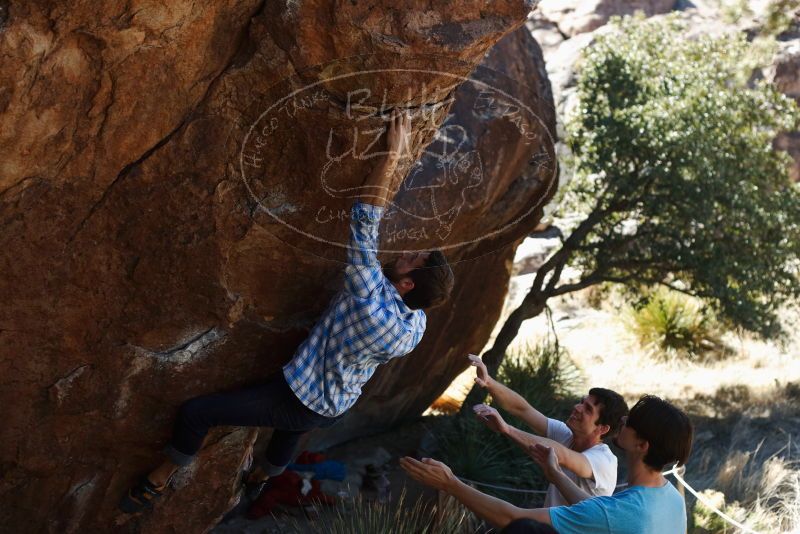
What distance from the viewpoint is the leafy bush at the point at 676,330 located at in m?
14.0

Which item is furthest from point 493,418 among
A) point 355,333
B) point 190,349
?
point 190,349

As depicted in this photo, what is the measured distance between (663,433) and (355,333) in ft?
4.72

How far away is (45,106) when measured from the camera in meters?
4.00

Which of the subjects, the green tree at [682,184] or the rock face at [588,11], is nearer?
the green tree at [682,184]

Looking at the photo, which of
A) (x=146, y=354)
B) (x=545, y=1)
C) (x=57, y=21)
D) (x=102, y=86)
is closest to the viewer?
(x=57, y=21)

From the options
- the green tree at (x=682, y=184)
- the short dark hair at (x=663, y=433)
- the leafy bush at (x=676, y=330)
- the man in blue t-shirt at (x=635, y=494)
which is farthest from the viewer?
the leafy bush at (x=676, y=330)

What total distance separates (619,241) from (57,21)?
7588 mm

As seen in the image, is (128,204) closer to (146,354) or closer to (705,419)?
(146,354)

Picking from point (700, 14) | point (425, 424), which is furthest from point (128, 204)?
point (700, 14)

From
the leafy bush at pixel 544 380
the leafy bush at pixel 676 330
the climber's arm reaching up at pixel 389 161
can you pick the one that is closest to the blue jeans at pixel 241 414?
the climber's arm reaching up at pixel 389 161

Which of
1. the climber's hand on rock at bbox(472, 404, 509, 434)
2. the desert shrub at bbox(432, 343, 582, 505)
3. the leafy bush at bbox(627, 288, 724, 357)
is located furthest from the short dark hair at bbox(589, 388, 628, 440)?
the leafy bush at bbox(627, 288, 724, 357)

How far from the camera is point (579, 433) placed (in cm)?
489

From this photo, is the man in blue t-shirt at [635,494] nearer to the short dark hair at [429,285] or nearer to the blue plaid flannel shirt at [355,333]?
the blue plaid flannel shirt at [355,333]

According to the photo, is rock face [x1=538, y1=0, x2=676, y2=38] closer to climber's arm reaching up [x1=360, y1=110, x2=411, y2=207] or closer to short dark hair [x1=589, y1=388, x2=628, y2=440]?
short dark hair [x1=589, y1=388, x2=628, y2=440]
